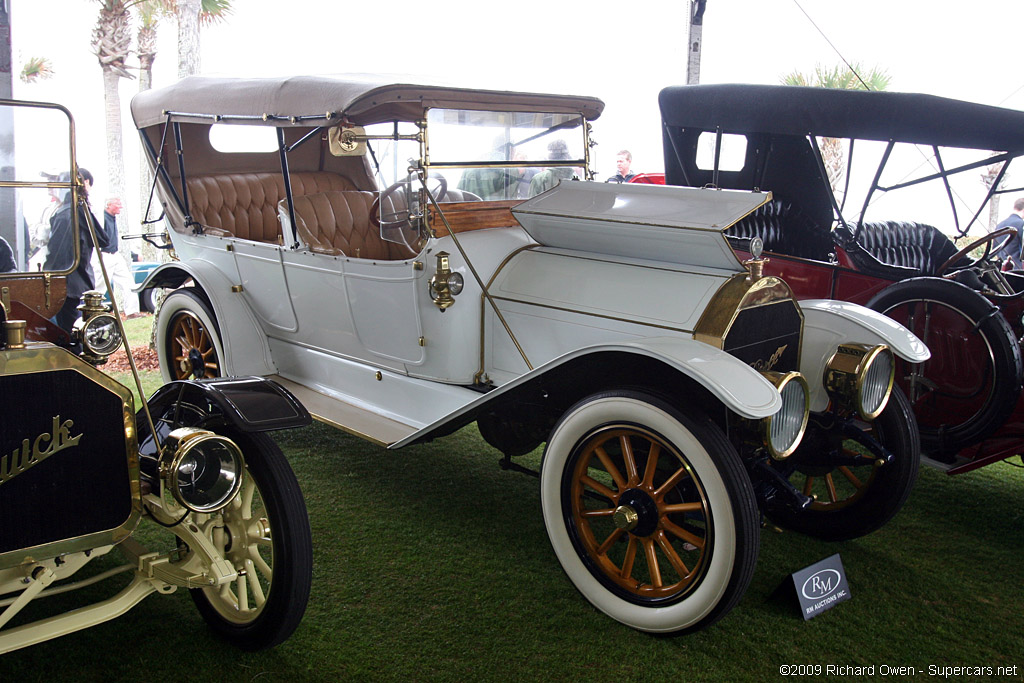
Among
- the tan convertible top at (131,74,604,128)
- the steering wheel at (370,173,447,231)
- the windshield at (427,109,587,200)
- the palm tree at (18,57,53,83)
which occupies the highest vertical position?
the palm tree at (18,57,53,83)

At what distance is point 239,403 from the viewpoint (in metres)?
2.34

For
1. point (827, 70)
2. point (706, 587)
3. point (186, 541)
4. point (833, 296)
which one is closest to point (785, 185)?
point (833, 296)

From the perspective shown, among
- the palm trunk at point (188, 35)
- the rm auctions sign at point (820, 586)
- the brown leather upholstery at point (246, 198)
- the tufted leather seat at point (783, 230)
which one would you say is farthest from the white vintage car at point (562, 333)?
the palm trunk at point (188, 35)

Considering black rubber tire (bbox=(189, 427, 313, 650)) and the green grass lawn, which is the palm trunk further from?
black rubber tire (bbox=(189, 427, 313, 650))

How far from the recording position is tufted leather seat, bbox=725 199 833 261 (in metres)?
A: 4.47

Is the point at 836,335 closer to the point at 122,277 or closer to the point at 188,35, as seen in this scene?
the point at 122,277

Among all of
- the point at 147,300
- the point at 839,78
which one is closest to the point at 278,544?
the point at 147,300

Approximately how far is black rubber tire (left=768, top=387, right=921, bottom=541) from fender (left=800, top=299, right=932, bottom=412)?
0.18 meters

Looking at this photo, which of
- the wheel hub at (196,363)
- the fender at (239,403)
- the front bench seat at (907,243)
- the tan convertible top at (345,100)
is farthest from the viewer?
the front bench seat at (907,243)

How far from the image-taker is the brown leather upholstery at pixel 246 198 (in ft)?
15.4

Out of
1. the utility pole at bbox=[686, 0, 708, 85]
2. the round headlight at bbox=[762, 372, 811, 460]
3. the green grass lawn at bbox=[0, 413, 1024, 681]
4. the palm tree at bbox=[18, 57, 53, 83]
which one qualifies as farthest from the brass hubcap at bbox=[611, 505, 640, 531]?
the palm tree at bbox=[18, 57, 53, 83]

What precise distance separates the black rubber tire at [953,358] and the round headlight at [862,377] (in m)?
0.76

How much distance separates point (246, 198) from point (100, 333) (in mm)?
2850

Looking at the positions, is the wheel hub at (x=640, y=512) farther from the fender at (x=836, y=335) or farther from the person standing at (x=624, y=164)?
the person standing at (x=624, y=164)
